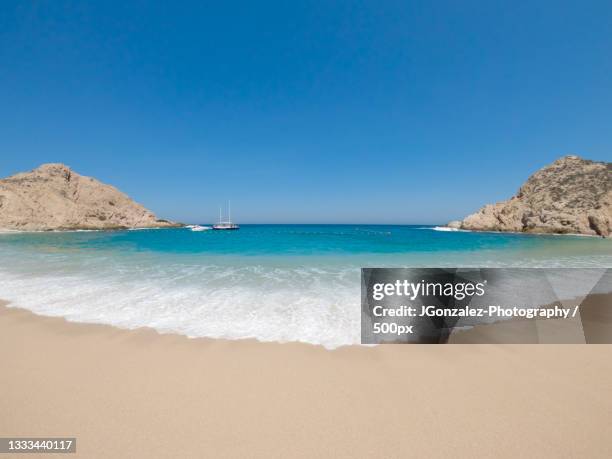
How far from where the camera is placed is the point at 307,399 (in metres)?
3.04

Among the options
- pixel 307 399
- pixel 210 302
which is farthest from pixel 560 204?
pixel 307 399

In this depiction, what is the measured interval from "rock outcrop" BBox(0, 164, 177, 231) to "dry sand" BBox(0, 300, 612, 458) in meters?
94.7

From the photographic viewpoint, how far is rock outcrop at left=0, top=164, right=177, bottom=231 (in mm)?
69312

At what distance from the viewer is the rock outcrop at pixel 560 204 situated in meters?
52.4

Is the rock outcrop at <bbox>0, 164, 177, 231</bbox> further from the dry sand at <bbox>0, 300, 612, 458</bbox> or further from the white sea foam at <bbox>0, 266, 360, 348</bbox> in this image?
the dry sand at <bbox>0, 300, 612, 458</bbox>

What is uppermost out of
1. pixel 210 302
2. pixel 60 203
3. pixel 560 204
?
pixel 60 203

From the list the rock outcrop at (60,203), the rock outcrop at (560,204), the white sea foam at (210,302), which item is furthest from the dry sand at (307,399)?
the rock outcrop at (60,203)

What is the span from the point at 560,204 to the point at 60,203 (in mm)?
132184

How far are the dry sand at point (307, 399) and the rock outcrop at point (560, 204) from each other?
224ft

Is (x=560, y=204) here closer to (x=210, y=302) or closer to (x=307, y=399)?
(x=210, y=302)

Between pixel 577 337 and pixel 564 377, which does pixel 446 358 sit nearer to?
pixel 564 377

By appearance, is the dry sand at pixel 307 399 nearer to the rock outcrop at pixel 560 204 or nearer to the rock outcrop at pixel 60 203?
the rock outcrop at pixel 560 204

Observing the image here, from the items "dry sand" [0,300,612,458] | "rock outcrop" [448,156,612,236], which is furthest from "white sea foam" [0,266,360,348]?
"rock outcrop" [448,156,612,236]

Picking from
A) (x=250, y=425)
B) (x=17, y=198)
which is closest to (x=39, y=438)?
(x=250, y=425)
